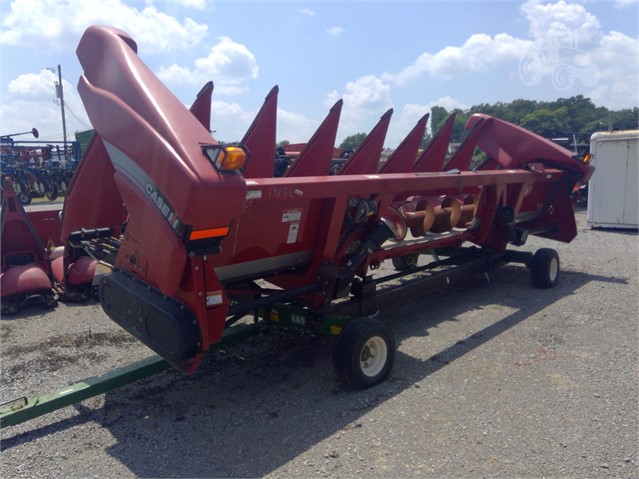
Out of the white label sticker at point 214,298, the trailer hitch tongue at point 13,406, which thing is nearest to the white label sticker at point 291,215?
the white label sticker at point 214,298

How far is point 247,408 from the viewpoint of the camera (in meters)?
3.80

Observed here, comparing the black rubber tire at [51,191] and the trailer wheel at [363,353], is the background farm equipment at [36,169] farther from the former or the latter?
the trailer wheel at [363,353]

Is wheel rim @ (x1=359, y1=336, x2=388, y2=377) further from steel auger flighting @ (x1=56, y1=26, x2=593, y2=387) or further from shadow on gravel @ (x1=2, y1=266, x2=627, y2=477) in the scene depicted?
shadow on gravel @ (x1=2, y1=266, x2=627, y2=477)

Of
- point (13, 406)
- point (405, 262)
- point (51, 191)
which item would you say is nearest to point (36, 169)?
point (51, 191)

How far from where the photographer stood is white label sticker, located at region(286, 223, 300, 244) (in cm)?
416

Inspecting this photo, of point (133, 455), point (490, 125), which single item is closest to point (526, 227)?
point (490, 125)

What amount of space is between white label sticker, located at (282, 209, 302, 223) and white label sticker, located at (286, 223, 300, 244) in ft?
0.18

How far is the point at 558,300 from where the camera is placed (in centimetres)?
631

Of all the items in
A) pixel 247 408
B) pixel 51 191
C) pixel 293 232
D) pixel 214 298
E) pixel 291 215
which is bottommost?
pixel 247 408

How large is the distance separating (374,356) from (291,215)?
1.23 m

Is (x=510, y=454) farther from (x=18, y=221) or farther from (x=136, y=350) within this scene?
(x=18, y=221)

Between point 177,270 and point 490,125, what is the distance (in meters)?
5.36

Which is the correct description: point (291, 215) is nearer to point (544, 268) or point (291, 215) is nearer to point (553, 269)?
point (544, 268)

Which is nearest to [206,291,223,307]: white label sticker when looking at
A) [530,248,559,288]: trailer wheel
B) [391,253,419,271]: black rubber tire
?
[391,253,419,271]: black rubber tire
